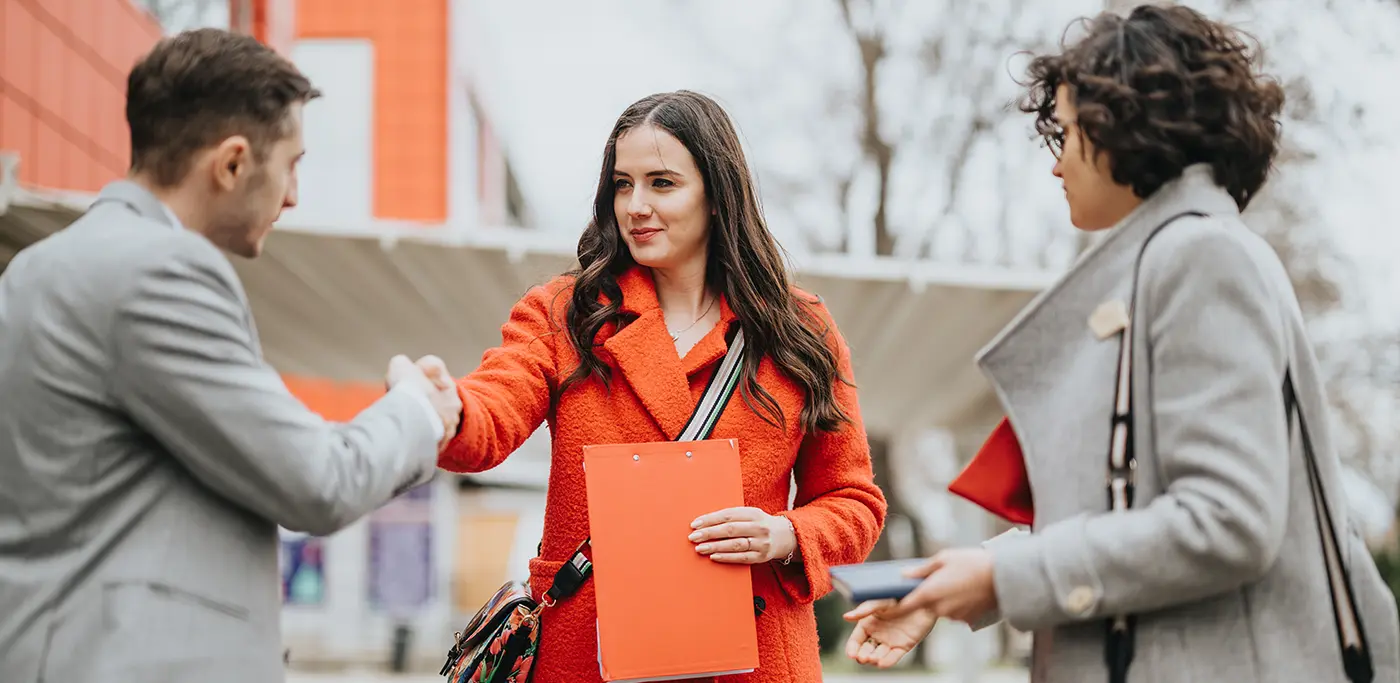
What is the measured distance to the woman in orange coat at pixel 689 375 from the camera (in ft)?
8.70

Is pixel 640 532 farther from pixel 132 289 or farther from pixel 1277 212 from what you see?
pixel 1277 212

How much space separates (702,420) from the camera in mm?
2715

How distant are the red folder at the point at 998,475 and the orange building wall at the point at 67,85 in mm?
7575

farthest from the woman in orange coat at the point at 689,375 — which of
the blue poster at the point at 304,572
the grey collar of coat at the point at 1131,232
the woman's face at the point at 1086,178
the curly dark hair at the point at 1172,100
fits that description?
the blue poster at the point at 304,572

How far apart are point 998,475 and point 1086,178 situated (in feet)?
1.63

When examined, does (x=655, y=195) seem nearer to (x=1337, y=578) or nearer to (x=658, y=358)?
(x=658, y=358)

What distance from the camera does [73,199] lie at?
652cm

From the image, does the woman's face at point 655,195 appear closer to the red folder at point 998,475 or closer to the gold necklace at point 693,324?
the gold necklace at point 693,324

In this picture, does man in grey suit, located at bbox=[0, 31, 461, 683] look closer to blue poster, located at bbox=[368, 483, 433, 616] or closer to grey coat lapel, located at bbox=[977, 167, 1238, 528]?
grey coat lapel, located at bbox=[977, 167, 1238, 528]

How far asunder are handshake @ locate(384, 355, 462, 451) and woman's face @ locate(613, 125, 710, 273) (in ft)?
2.02

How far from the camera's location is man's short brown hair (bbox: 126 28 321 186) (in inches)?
77.1

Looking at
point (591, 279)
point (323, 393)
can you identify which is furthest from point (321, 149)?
point (591, 279)

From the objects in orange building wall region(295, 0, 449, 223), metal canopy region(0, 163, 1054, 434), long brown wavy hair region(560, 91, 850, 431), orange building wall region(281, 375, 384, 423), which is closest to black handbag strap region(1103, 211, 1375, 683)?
long brown wavy hair region(560, 91, 850, 431)

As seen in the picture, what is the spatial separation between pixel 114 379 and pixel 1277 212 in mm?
17022
